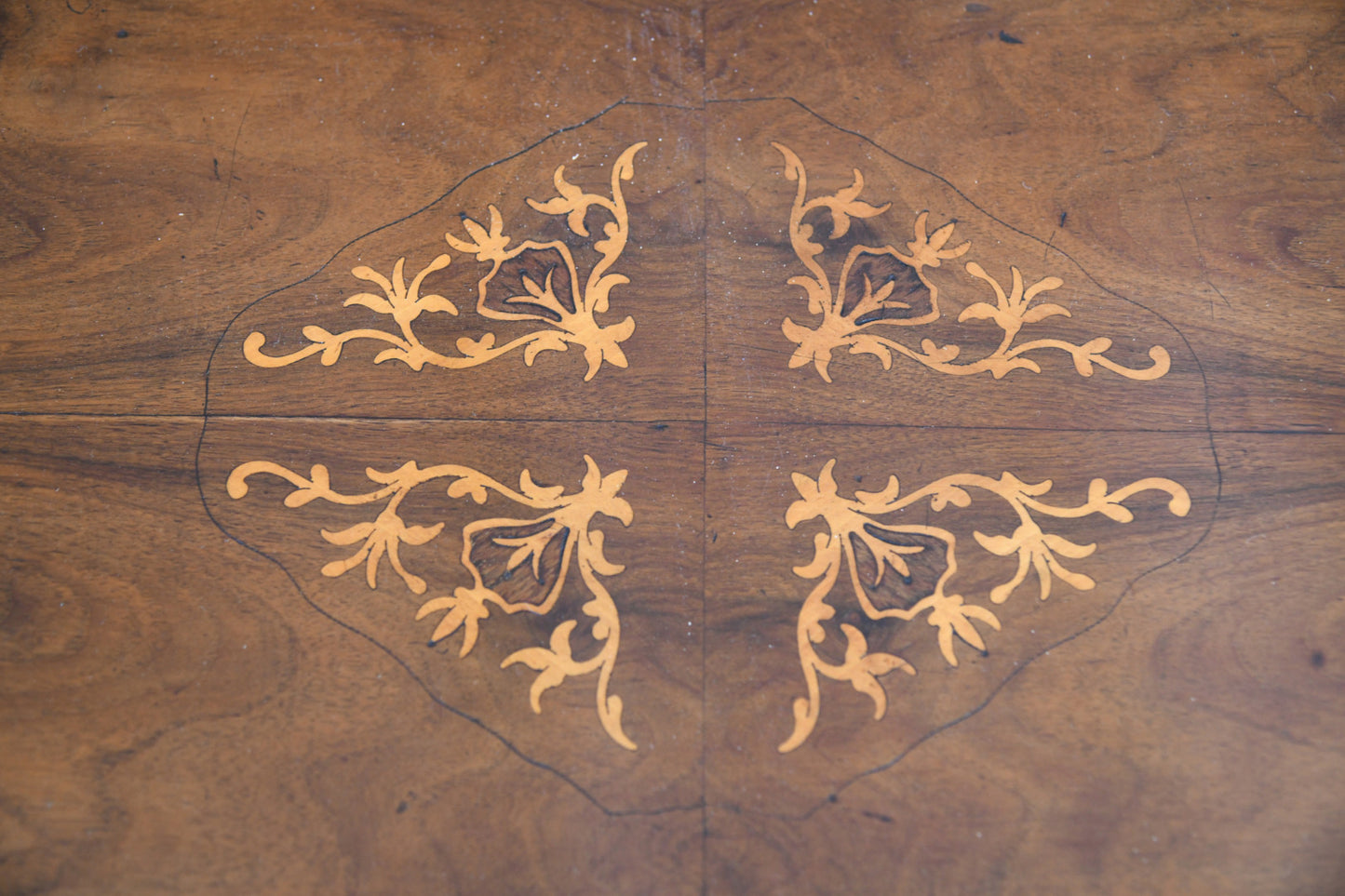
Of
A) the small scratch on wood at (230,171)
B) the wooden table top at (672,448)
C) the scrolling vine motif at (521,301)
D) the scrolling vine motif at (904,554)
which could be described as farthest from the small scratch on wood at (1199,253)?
the small scratch on wood at (230,171)

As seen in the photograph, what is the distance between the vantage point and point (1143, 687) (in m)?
0.59

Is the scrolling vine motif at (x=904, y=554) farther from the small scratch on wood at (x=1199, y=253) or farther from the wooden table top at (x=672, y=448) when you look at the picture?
the small scratch on wood at (x=1199, y=253)

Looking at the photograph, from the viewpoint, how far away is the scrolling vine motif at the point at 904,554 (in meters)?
0.60

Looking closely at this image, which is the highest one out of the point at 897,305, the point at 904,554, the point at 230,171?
the point at 230,171

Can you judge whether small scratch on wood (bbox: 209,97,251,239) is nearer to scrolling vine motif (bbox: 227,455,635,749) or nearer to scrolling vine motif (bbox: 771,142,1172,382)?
scrolling vine motif (bbox: 227,455,635,749)

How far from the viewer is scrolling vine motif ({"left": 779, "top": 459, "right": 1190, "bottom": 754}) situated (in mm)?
597

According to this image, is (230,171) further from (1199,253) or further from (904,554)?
(1199,253)

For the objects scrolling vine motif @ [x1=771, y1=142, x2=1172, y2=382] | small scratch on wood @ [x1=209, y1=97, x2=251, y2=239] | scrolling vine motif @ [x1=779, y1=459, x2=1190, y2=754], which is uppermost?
small scratch on wood @ [x1=209, y1=97, x2=251, y2=239]

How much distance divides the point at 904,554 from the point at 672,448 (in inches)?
8.0

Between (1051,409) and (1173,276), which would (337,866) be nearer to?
(1051,409)

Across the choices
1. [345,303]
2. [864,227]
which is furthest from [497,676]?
[864,227]

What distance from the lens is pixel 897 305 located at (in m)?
0.66

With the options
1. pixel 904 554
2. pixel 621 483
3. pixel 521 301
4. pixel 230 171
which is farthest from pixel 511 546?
pixel 230 171

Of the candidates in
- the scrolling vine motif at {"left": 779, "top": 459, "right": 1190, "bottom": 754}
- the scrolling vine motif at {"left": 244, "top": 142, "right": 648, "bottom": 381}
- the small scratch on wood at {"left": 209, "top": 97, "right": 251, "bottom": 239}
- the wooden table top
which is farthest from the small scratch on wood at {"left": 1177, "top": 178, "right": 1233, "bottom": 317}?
Result: the small scratch on wood at {"left": 209, "top": 97, "right": 251, "bottom": 239}
